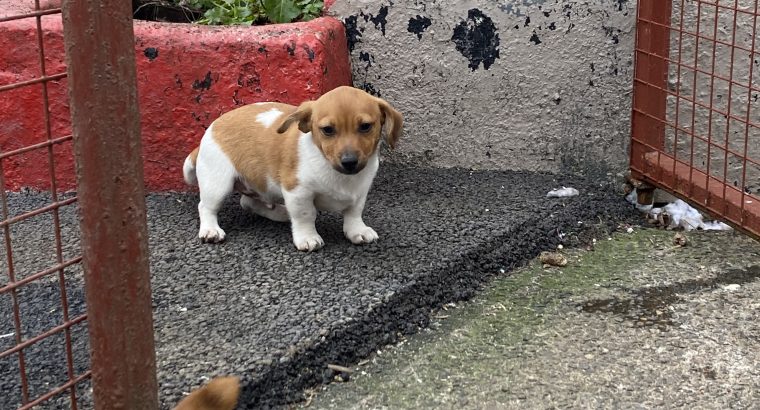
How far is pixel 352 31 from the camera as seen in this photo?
4.54 metres

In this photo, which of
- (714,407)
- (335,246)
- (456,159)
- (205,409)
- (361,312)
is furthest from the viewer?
(456,159)

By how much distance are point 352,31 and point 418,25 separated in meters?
0.29

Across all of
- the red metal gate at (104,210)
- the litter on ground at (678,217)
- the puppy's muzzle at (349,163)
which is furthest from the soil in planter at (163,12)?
the red metal gate at (104,210)

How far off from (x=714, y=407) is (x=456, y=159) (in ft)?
6.57

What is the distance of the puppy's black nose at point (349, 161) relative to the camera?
351 cm

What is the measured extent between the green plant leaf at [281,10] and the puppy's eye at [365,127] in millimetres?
1174

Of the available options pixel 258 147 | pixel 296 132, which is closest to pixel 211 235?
pixel 258 147

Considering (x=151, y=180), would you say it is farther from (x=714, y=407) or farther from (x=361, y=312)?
(x=714, y=407)

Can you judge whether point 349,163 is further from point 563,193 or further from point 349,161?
point 563,193

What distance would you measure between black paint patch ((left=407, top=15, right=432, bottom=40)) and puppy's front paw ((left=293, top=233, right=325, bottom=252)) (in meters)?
1.18

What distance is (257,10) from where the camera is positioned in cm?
471

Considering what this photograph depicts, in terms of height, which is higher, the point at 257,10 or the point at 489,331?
the point at 257,10

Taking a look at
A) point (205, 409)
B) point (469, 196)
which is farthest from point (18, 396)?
point (469, 196)

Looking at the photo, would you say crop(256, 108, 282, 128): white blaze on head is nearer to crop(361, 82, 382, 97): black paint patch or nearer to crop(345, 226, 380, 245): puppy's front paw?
crop(345, 226, 380, 245): puppy's front paw
